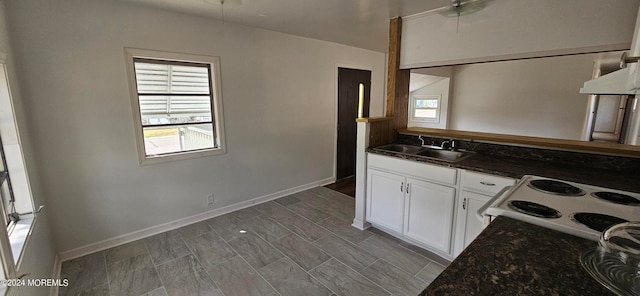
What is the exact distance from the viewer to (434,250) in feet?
7.93

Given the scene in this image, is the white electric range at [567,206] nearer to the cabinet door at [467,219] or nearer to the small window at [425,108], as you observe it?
the cabinet door at [467,219]

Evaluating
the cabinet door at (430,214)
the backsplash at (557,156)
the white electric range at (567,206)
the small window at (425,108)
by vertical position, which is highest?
the small window at (425,108)

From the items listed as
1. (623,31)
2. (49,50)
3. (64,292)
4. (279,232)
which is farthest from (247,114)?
(623,31)

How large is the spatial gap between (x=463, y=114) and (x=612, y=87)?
362cm

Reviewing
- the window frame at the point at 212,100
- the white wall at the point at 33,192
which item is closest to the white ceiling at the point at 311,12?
the window frame at the point at 212,100

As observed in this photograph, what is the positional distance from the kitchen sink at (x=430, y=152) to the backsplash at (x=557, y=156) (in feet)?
0.30

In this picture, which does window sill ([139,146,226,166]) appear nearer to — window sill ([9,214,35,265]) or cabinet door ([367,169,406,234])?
window sill ([9,214,35,265])

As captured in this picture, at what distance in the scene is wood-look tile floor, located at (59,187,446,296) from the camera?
2033 mm

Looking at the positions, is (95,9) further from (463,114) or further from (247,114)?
(463,114)

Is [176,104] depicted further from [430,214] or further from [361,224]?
[430,214]

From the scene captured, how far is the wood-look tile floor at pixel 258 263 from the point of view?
80.0 inches

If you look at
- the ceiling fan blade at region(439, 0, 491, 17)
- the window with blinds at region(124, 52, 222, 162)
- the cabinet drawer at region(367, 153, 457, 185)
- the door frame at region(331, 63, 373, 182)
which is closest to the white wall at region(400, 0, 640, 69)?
the ceiling fan blade at region(439, 0, 491, 17)

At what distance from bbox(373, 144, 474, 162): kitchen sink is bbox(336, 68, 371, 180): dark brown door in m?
1.66

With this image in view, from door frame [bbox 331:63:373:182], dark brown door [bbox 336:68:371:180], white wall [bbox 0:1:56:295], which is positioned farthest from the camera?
dark brown door [bbox 336:68:371:180]
